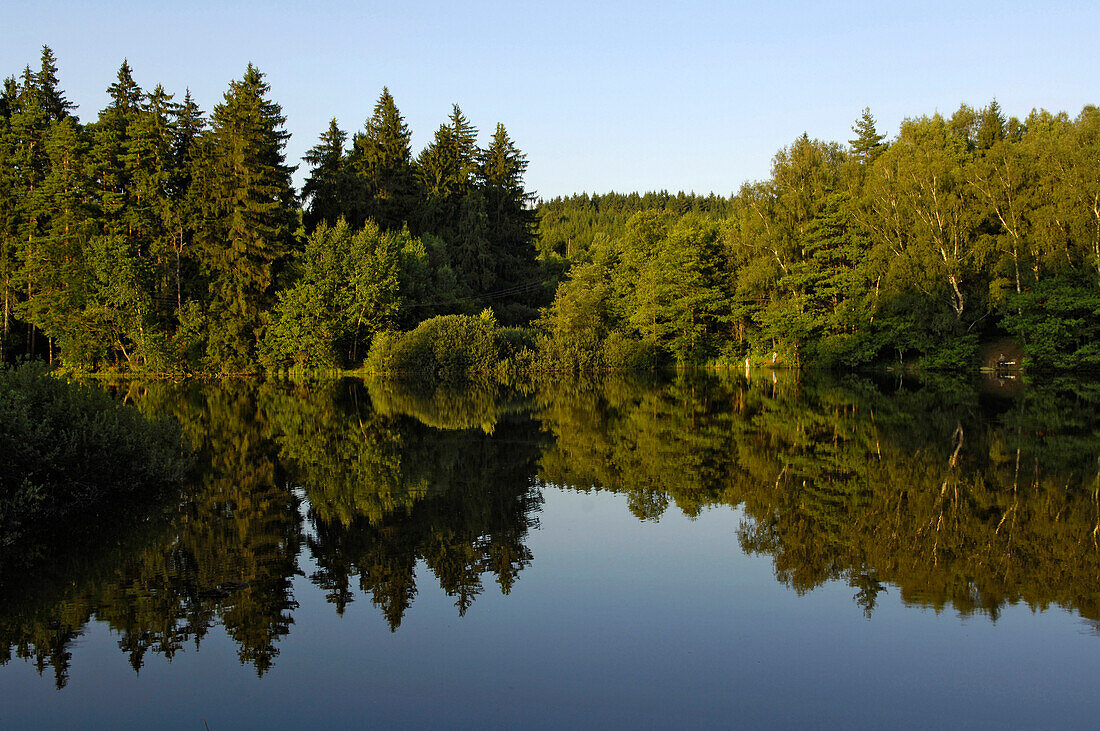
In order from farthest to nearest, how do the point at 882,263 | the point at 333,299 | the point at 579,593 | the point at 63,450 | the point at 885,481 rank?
the point at 333,299, the point at 882,263, the point at 885,481, the point at 63,450, the point at 579,593

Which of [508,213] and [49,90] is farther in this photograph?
[508,213]

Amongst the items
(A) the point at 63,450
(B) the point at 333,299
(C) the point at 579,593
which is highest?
(B) the point at 333,299

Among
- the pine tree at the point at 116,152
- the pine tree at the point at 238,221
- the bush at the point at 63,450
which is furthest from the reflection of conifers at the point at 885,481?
the pine tree at the point at 116,152

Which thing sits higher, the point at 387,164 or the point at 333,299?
the point at 387,164

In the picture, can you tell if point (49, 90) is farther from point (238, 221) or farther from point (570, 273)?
point (570, 273)

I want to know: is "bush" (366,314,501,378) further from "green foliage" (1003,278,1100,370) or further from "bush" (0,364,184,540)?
"bush" (0,364,184,540)

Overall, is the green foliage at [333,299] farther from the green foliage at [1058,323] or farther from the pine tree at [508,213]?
the green foliage at [1058,323]

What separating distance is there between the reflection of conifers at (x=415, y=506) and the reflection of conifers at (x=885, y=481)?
1.64 metres

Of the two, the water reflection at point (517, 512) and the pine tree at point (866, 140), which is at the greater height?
the pine tree at point (866, 140)

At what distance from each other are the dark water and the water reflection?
2.3 inches

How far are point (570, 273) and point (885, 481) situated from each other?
4230 centimetres

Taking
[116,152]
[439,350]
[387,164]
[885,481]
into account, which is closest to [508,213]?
[387,164]

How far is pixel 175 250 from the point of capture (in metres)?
48.3

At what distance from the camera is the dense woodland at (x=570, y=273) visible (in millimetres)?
41531
